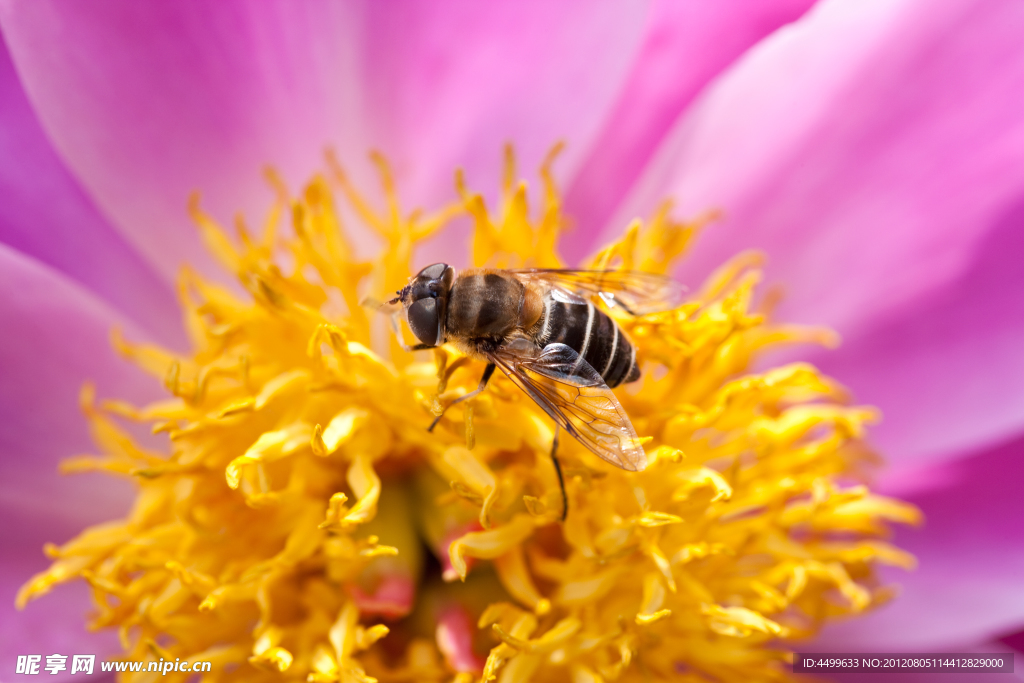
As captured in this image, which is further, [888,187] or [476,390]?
[888,187]

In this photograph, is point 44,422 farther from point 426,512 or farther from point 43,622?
point 426,512

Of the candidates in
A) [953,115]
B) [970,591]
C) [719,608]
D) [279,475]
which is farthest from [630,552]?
[953,115]

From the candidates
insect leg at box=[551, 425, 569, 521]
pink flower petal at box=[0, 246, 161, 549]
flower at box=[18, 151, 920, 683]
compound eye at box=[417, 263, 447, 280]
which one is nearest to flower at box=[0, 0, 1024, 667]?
pink flower petal at box=[0, 246, 161, 549]

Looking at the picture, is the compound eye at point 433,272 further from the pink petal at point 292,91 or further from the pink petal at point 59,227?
the pink petal at point 59,227

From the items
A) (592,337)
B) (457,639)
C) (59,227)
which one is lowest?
(457,639)

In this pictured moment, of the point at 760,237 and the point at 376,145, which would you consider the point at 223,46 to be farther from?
the point at 760,237

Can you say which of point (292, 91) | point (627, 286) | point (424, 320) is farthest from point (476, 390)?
point (292, 91)
